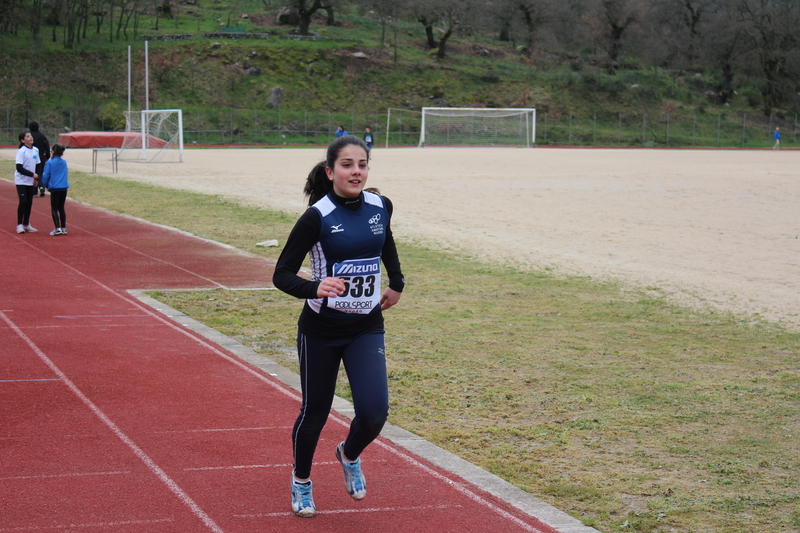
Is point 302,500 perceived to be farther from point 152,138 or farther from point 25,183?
point 152,138

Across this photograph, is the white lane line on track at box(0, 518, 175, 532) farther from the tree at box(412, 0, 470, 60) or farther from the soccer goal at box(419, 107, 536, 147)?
the tree at box(412, 0, 470, 60)

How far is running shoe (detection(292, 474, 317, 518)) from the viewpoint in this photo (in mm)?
4391

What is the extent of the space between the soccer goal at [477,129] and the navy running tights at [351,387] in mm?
66513

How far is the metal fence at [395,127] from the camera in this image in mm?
67562

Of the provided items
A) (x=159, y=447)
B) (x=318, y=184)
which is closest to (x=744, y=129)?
(x=159, y=447)

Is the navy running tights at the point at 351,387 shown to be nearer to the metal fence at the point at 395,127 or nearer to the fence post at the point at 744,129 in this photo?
the metal fence at the point at 395,127

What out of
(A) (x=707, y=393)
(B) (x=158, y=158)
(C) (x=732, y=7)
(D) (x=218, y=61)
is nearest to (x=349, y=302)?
(A) (x=707, y=393)

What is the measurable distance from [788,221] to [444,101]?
66.1 meters

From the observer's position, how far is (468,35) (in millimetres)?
109250

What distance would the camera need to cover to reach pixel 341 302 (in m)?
4.24

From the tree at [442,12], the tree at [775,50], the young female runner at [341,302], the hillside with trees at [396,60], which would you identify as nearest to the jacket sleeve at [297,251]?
the young female runner at [341,302]

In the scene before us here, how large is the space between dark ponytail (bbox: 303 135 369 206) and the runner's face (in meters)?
0.03

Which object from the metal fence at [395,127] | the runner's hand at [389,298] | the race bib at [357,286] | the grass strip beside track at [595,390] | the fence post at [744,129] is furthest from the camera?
the fence post at [744,129]

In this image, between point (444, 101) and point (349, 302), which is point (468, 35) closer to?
point (444, 101)
